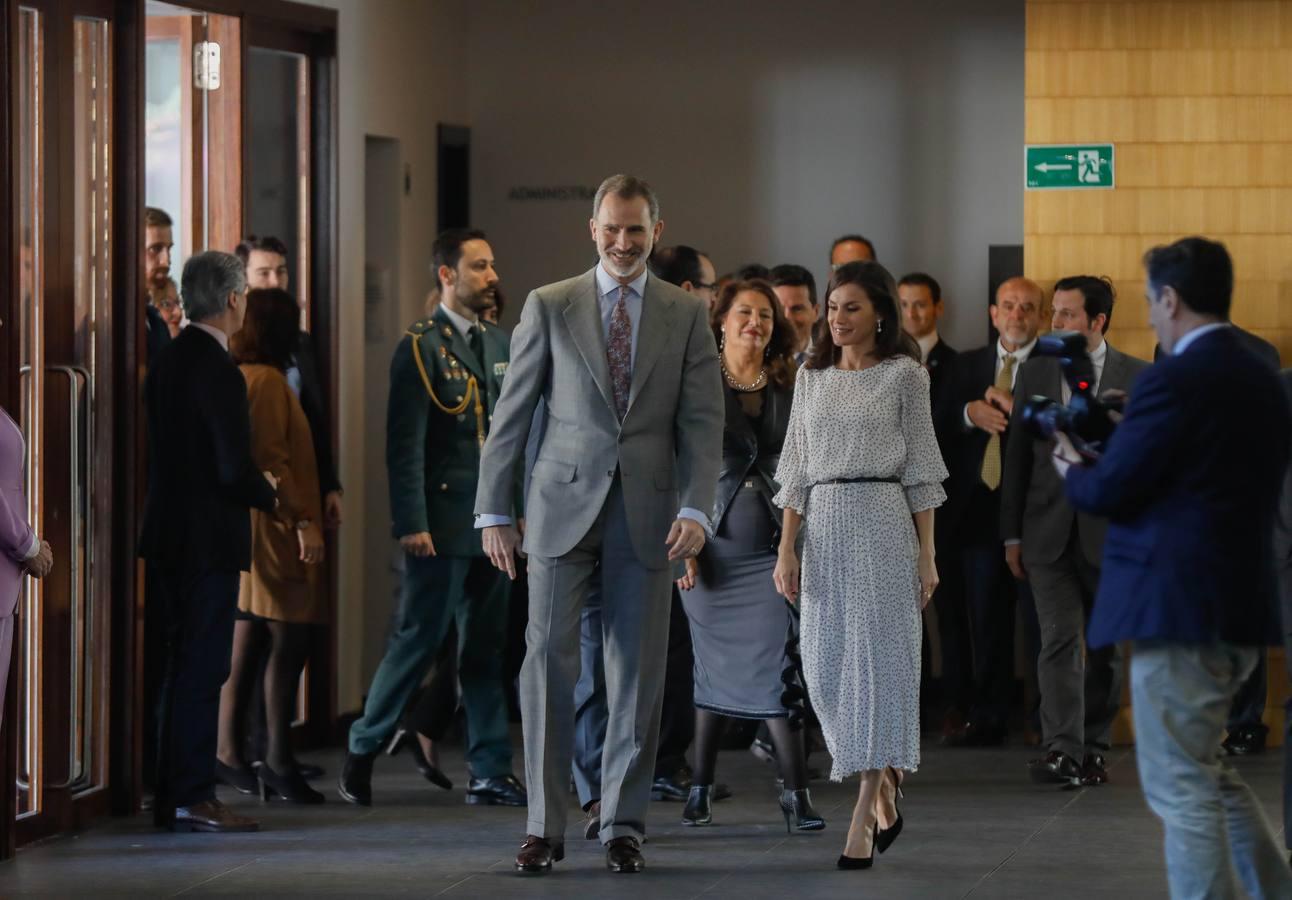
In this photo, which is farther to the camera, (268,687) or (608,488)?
(268,687)

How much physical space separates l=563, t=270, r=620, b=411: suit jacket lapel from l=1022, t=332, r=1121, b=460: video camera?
4.52 ft

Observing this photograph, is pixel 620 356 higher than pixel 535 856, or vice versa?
pixel 620 356

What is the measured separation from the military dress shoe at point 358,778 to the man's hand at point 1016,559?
2.40 meters

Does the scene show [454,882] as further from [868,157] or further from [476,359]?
[868,157]

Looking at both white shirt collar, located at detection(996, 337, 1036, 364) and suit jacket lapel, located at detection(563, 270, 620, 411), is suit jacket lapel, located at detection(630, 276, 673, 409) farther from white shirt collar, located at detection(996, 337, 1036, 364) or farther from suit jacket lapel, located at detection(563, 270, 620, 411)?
white shirt collar, located at detection(996, 337, 1036, 364)

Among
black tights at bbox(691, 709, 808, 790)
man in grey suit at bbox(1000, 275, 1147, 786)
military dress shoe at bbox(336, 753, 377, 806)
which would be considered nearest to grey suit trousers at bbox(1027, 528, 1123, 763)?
man in grey suit at bbox(1000, 275, 1147, 786)

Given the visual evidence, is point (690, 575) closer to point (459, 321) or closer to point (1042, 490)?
point (459, 321)

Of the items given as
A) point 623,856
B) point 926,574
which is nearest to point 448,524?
point 623,856

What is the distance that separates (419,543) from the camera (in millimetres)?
6559

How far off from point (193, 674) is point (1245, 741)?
3.98 m

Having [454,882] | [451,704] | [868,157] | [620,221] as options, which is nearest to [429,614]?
[451,704]

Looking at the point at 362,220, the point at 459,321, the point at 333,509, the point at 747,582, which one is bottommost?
the point at 747,582

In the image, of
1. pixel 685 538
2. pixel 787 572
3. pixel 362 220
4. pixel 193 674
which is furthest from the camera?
pixel 362 220

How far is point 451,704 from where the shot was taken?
7023mm
